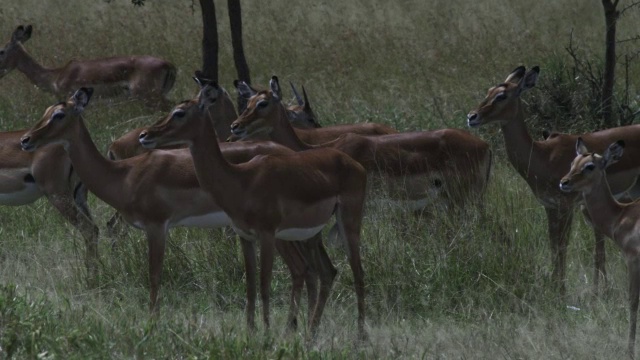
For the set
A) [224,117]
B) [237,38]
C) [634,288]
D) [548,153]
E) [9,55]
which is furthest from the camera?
[9,55]

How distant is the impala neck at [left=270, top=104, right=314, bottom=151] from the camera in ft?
31.4

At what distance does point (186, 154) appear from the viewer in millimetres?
8250

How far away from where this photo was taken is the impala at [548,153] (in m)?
9.03

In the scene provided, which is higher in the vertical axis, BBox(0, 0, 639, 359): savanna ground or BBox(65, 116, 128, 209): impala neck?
BBox(65, 116, 128, 209): impala neck

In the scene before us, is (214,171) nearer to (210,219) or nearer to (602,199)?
(210,219)

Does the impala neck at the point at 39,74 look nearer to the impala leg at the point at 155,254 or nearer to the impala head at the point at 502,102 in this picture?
the impala head at the point at 502,102

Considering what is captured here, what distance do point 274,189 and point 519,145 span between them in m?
2.64

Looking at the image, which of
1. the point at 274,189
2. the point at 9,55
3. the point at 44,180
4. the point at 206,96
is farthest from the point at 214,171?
the point at 9,55

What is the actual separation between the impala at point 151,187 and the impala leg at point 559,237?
1.38m

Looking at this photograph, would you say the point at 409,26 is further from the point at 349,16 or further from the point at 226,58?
the point at 226,58

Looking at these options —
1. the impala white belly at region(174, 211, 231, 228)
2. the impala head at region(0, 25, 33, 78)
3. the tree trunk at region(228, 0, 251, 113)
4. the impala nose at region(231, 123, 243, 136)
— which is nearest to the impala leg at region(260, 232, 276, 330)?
the impala white belly at region(174, 211, 231, 228)

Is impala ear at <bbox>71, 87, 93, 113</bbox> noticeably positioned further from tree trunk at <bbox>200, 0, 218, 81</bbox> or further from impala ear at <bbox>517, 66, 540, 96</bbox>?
tree trunk at <bbox>200, 0, 218, 81</bbox>

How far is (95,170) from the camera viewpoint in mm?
8312

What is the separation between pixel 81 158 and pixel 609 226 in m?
3.07
